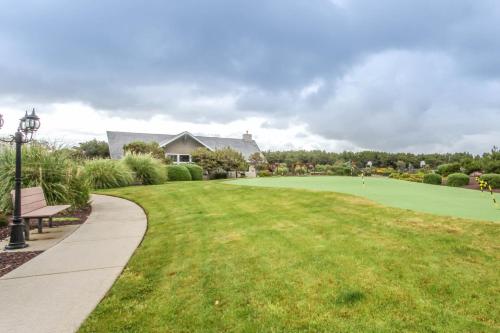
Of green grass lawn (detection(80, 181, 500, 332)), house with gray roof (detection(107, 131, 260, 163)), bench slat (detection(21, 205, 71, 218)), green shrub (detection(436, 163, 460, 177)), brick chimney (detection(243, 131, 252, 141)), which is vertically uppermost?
brick chimney (detection(243, 131, 252, 141))

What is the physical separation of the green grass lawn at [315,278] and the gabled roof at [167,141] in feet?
86.0

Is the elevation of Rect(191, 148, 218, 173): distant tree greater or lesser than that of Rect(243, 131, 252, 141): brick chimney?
lesser

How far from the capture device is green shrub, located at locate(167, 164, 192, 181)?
22453mm

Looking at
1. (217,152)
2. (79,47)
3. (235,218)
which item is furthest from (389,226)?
(217,152)

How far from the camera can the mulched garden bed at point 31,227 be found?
5238 millimetres

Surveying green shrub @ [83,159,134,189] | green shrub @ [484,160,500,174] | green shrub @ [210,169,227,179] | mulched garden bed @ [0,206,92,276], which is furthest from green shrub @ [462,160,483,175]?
mulched garden bed @ [0,206,92,276]

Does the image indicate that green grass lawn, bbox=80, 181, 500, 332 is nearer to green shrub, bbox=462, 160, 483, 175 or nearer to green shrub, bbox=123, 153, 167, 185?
green shrub, bbox=123, 153, 167, 185

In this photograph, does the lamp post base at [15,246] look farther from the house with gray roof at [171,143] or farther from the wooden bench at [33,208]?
the house with gray roof at [171,143]

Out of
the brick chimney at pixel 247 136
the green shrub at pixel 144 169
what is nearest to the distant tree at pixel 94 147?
the brick chimney at pixel 247 136

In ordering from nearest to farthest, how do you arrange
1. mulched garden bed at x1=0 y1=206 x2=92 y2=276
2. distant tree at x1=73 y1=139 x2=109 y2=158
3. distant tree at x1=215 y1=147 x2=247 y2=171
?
mulched garden bed at x1=0 y1=206 x2=92 y2=276
distant tree at x1=215 y1=147 x2=247 y2=171
distant tree at x1=73 y1=139 x2=109 y2=158

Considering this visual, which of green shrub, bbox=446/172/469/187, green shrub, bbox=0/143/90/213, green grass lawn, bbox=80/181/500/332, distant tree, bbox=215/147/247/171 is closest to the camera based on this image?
green grass lawn, bbox=80/181/500/332

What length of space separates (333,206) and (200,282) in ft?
16.9

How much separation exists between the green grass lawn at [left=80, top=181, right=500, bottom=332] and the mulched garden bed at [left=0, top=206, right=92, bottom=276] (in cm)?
202

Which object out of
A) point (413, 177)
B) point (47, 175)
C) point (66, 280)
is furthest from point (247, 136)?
point (66, 280)
